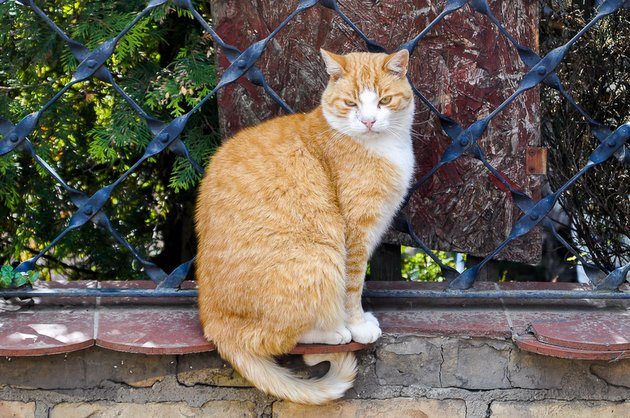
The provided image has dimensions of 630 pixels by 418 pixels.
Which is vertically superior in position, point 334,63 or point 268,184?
point 334,63

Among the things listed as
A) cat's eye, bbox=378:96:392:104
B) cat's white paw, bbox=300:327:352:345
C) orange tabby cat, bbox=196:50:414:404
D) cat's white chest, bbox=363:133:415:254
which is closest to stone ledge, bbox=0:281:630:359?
cat's white paw, bbox=300:327:352:345

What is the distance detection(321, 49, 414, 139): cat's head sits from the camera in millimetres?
2807

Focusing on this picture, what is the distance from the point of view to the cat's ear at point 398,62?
2.80 metres

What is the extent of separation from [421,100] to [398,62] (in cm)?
35

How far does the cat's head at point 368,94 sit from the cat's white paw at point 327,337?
69 centimetres

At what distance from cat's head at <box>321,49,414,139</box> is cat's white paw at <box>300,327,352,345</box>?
69cm

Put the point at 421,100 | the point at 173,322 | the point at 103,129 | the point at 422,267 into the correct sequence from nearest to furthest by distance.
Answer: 1. the point at 173,322
2. the point at 421,100
3. the point at 103,129
4. the point at 422,267

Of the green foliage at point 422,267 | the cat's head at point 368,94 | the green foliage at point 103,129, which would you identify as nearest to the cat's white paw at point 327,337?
the cat's head at point 368,94

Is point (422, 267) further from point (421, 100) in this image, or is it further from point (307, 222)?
point (307, 222)

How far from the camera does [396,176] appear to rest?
2834 millimetres

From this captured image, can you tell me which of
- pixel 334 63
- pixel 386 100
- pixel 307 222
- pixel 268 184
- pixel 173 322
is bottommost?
pixel 173 322

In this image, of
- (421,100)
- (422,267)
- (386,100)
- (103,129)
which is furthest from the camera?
(422,267)

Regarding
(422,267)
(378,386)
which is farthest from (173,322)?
(422,267)

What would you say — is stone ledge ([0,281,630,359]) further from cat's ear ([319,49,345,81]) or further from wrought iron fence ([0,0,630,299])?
cat's ear ([319,49,345,81])
